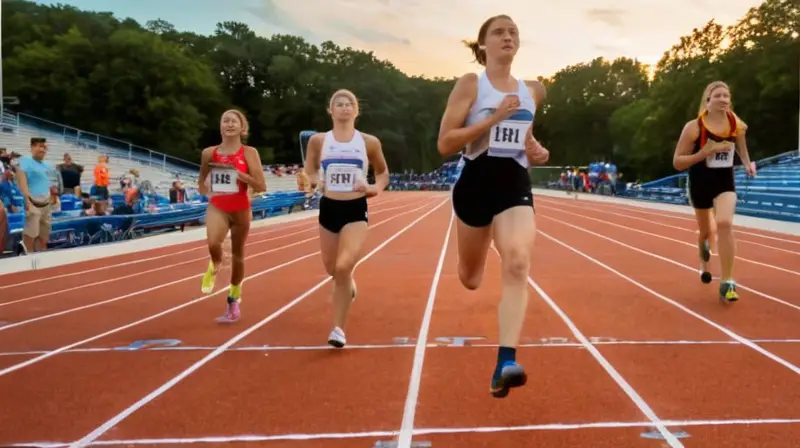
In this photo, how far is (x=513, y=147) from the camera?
3947 mm

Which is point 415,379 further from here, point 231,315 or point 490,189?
point 231,315

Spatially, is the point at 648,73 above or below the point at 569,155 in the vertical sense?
above

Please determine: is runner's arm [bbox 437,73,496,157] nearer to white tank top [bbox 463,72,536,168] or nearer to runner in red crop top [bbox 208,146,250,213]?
white tank top [bbox 463,72,536,168]

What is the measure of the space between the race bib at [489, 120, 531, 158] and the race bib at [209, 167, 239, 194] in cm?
320

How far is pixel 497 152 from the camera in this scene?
3.94 m

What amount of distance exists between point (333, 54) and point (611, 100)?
33.8 m

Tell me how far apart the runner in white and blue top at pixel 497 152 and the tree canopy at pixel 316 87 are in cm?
4956

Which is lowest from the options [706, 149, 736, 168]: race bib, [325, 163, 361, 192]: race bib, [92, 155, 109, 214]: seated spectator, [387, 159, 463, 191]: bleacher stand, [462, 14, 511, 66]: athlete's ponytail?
[387, 159, 463, 191]: bleacher stand

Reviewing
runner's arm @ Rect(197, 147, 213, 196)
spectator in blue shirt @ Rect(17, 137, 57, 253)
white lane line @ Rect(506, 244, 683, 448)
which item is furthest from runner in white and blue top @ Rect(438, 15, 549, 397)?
spectator in blue shirt @ Rect(17, 137, 57, 253)

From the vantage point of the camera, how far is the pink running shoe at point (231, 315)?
21.7 feet

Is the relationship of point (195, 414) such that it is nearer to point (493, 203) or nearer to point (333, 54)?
point (493, 203)

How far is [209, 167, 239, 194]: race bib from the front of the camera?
6547 mm

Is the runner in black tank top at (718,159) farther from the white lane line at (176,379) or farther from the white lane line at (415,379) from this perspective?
the white lane line at (176,379)

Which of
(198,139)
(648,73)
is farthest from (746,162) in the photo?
(648,73)
